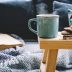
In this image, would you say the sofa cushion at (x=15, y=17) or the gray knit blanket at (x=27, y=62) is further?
the sofa cushion at (x=15, y=17)

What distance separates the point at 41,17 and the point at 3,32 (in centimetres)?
118

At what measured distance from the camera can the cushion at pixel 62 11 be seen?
2074 millimetres

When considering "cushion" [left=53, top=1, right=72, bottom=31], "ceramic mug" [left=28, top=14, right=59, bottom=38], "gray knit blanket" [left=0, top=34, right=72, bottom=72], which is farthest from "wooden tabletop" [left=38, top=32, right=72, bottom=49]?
"cushion" [left=53, top=1, right=72, bottom=31]

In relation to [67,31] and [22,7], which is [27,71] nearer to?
[67,31]

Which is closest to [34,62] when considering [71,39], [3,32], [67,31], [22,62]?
[22,62]

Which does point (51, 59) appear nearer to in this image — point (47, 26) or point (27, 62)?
point (47, 26)

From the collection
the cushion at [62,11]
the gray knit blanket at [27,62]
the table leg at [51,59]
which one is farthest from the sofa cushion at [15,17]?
the table leg at [51,59]

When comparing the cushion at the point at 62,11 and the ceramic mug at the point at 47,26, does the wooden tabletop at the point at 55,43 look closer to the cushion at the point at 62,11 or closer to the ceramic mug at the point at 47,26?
the ceramic mug at the point at 47,26

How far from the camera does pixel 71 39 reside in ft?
3.12

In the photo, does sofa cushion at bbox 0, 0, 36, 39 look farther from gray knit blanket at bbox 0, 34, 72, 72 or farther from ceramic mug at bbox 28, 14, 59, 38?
ceramic mug at bbox 28, 14, 59, 38

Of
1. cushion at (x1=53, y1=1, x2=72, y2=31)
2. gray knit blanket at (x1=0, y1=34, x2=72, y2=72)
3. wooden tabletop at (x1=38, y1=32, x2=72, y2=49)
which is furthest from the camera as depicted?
cushion at (x1=53, y1=1, x2=72, y2=31)

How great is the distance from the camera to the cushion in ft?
6.81

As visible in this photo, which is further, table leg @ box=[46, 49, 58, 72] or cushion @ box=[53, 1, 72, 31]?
cushion @ box=[53, 1, 72, 31]

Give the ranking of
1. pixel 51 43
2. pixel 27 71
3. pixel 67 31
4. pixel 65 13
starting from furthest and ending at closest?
pixel 65 13, pixel 27 71, pixel 67 31, pixel 51 43
